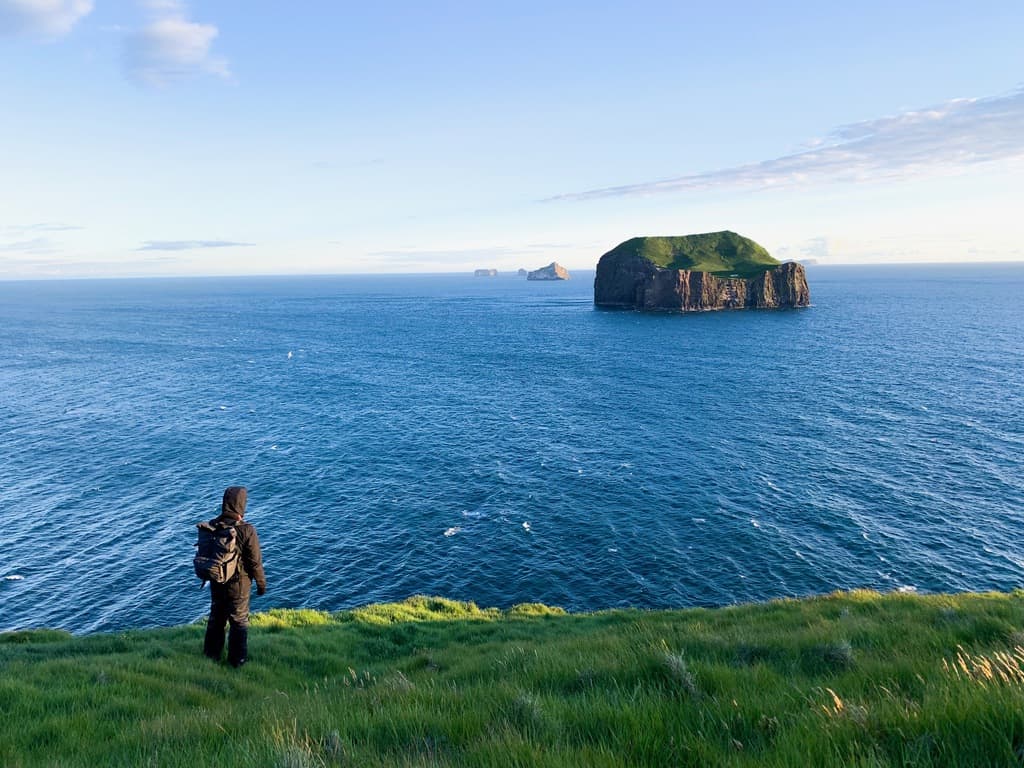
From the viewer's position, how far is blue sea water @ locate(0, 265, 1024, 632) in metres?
36.4

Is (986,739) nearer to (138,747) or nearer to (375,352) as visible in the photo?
(138,747)

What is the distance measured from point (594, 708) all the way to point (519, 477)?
47230 millimetres

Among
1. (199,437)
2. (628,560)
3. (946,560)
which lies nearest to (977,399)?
(946,560)

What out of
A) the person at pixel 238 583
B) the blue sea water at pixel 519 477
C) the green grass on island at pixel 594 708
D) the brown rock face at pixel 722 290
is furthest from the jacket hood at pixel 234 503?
the brown rock face at pixel 722 290

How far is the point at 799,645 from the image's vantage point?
30.6ft

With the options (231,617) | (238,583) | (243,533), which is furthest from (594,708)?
(231,617)

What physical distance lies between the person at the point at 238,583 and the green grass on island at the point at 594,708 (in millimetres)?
686

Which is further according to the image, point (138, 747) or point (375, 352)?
point (375, 352)

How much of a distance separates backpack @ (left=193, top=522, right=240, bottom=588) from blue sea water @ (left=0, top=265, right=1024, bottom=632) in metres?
25.7

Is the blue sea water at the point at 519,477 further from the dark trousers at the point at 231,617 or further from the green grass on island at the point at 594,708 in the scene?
the green grass on island at the point at 594,708

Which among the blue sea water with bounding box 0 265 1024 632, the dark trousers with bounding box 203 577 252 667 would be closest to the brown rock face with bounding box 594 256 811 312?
the blue sea water with bounding box 0 265 1024 632

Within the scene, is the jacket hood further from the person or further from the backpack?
the backpack

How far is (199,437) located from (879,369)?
95.7 meters

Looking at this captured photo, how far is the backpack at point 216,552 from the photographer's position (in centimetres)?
1055
